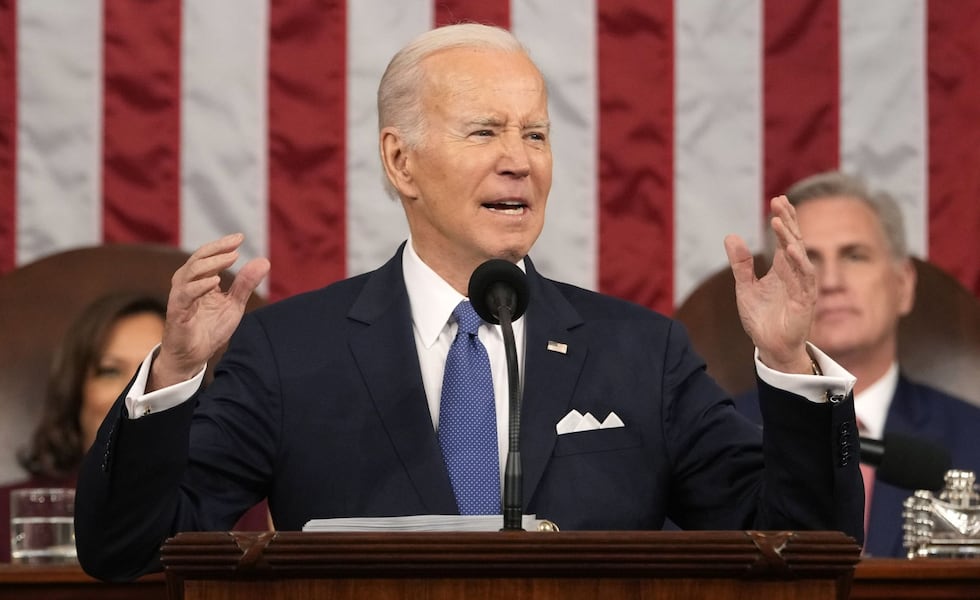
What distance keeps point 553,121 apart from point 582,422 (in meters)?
1.96

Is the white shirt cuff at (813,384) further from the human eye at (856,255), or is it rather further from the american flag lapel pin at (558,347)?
the human eye at (856,255)

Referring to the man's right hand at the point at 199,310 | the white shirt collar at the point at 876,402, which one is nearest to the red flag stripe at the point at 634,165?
the white shirt collar at the point at 876,402

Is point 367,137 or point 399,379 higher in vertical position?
point 367,137

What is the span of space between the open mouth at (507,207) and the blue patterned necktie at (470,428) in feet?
0.70

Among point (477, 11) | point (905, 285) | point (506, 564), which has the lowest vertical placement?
point (506, 564)

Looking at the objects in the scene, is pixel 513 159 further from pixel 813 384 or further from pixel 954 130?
pixel 954 130

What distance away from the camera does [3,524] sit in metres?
3.90

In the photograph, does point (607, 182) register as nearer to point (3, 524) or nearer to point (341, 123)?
point (341, 123)

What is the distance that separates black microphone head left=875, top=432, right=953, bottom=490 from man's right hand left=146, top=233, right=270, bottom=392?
47.0 inches

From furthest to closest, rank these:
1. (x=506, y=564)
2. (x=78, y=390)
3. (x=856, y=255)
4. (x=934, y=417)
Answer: (x=856, y=255) → (x=934, y=417) → (x=78, y=390) → (x=506, y=564)

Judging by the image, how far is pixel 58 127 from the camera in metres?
4.33

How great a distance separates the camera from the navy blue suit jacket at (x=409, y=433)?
256cm

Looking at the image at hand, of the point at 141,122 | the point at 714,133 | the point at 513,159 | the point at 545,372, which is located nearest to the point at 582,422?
the point at 545,372

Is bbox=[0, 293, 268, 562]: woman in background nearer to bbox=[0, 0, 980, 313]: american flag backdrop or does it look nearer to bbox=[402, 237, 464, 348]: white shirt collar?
bbox=[0, 0, 980, 313]: american flag backdrop
